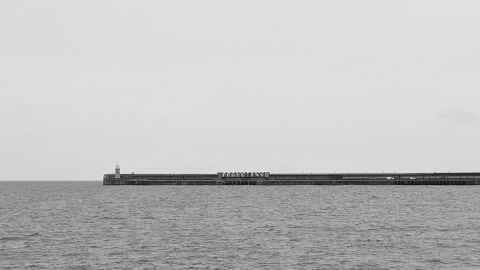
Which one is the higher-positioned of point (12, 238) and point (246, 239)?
point (12, 238)

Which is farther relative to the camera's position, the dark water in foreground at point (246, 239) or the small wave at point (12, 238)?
the small wave at point (12, 238)

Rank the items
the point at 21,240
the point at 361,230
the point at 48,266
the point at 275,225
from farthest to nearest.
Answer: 1. the point at 275,225
2. the point at 361,230
3. the point at 21,240
4. the point at 48,266

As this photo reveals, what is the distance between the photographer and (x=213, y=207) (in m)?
112

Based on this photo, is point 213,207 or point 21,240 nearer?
point 21,240

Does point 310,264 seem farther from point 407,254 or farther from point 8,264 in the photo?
point 8,264

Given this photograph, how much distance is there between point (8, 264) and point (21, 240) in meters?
15.6

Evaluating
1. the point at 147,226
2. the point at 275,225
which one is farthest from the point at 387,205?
the point at 147,226

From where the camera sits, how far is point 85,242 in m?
65.8

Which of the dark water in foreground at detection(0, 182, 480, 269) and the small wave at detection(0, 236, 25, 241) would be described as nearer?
the dark water in foreground at detection(0, 182, 480, 269)

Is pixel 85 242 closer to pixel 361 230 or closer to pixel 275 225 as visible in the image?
pixel 275 225

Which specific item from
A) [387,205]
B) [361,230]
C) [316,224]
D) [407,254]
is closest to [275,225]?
[316,224]

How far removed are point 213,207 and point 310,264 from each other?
6057 cm

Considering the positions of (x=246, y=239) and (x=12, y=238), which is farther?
(x=12, y=238)

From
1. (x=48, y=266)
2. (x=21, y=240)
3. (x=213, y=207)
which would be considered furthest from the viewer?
(x=213, y=207)
